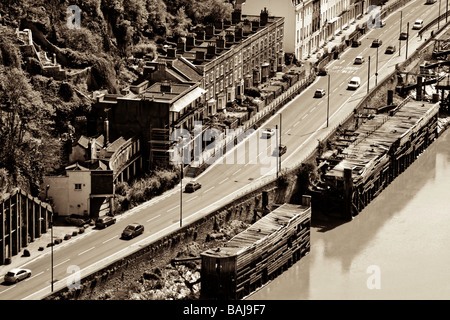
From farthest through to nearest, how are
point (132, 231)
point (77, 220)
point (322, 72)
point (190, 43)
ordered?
point (322, 72)
point (190, 43)
point (77, 220)
point (132, 231)

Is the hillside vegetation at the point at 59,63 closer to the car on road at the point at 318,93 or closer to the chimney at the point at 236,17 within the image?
the chimney at the point at 236,17

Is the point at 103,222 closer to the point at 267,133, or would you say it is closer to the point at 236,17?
the point at 267,133

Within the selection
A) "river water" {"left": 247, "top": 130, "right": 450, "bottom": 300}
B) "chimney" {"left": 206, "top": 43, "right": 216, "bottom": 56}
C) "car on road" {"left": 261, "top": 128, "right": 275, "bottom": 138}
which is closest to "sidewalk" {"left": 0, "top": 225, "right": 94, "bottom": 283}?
"river water" {"left": 247, "top": 130, "right": 450, "bottom": 300}

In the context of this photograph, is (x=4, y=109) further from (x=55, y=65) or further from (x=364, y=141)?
(x=364, y=141)

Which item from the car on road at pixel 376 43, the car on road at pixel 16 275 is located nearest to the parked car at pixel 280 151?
the car on road at pixel 16 275

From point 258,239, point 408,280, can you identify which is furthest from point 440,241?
point 258,239

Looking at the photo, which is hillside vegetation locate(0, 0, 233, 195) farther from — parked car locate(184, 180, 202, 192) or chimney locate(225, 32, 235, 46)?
parked car locate(184, 180, 202, 192)

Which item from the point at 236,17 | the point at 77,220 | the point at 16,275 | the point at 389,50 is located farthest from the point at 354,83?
the point at 16,275
